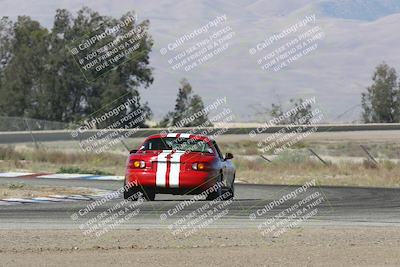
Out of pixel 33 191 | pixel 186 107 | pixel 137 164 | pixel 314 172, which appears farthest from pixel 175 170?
pixel 186 107

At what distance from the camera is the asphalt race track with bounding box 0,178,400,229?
1457 centimetres

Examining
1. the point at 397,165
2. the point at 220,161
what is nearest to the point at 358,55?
the point at 397,165

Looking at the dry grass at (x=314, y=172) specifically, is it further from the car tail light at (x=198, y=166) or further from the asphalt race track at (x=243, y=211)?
the car tail light at (x=198, y=166)

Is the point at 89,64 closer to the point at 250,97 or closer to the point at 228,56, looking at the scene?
the point at 250,97

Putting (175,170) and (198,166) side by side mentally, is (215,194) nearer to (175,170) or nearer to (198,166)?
(198,166)

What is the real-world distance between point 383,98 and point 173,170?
6706 centimetres

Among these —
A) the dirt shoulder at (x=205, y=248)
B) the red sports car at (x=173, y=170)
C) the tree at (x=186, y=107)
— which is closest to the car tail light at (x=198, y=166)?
the red sports car at (x=173, y=170)

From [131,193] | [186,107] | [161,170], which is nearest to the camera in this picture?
[161,170]

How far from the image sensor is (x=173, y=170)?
1739 centimetres

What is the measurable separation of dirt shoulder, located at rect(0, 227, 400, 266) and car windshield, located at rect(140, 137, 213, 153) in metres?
4.54

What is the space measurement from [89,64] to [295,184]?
42.1 m

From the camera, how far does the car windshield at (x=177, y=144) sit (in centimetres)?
1800

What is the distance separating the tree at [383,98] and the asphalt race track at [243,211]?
60.3 m

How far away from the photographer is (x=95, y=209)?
656 inches
